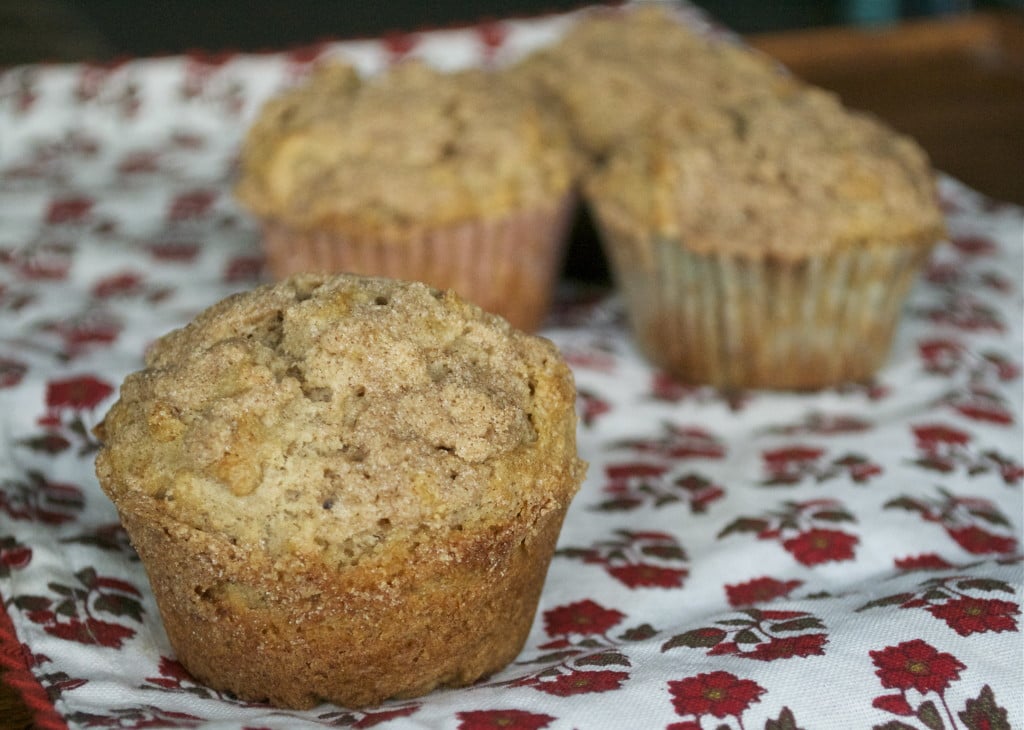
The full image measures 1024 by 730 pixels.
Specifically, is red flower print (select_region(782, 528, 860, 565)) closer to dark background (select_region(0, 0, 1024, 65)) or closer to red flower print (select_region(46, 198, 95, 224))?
red flower print (select_region(46, 198, 95, 224))

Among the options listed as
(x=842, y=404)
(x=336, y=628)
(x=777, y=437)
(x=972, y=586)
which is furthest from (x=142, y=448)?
(x=842, y=404)

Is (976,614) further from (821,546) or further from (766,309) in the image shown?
(766,309)

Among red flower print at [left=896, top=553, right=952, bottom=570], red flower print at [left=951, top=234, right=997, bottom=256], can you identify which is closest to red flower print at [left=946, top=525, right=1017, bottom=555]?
red flower print at [left=896, top=553, right=952, bottom=570]

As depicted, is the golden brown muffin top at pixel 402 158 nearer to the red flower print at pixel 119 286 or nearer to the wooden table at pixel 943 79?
the red flower print at pixel 119 286

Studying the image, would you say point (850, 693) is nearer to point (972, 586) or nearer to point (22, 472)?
point (972, 586)

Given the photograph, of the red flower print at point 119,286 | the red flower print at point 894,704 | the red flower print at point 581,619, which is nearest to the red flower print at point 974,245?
the red flower print at point 581,619

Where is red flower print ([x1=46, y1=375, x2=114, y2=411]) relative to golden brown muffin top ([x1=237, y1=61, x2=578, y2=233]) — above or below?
below
